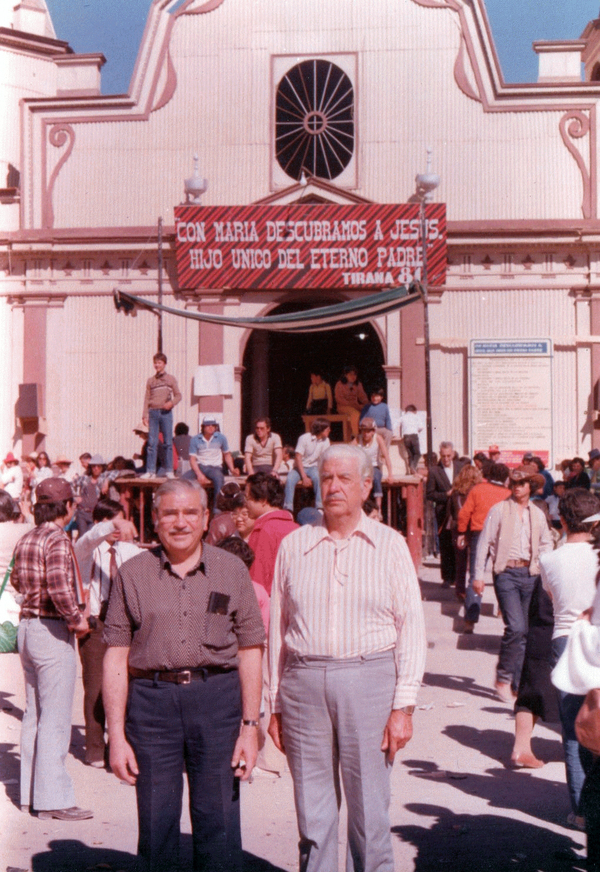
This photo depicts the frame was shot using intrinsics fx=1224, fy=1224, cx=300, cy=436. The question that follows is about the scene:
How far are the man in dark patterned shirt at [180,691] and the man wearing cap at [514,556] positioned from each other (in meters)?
4.56

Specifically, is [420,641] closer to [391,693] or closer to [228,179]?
[391,693]

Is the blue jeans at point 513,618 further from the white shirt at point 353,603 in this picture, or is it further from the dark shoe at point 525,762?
the white shirt at point 353,603

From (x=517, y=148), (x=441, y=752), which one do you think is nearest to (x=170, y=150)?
(x=517, y=148)

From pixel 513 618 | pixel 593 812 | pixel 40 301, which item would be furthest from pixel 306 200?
pixel 593 812

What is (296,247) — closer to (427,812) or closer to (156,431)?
(156,431)

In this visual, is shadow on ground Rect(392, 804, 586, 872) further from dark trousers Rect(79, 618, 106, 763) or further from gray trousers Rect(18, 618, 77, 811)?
dark trousers Rect(79, 618, 106, 763)

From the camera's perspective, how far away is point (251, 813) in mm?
6652

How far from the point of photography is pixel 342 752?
460 centimetres

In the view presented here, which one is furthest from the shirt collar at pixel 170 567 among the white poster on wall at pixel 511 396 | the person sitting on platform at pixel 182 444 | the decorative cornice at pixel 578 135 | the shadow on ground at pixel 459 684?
the decorative cornice at pixel 578 135

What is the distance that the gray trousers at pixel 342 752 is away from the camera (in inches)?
179

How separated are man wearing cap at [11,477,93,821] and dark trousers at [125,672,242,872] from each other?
217cm

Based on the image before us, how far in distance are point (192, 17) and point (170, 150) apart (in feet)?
8.58

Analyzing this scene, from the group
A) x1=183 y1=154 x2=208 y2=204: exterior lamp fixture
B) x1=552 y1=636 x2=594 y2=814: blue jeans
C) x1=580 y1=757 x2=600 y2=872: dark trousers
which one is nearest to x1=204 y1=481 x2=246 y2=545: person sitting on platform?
x1=552 y1=636 x2=594 y2=814: blue jeans

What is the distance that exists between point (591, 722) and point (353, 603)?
1144mm
